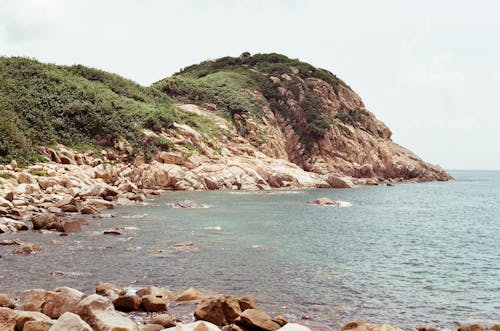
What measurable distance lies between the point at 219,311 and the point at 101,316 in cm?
349

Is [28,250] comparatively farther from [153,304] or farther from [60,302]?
[153,304]

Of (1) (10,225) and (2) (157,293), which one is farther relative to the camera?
(1) (10,225)

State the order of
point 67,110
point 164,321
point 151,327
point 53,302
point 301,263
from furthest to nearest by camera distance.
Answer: point 67,110 → point 301,263 → point 53,302 → point 164,321 → point 151,327

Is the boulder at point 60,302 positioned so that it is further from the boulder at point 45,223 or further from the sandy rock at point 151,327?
the boulder at point 45,223

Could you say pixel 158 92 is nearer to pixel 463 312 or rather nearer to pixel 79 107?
pixel 79 107

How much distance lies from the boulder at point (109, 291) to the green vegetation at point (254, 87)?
272 ft

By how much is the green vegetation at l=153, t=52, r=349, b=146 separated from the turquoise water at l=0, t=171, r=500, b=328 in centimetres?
6583

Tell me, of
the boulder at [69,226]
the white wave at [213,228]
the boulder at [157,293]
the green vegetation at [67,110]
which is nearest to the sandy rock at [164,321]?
the boulder at [157,293]

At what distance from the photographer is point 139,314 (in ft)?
44.7

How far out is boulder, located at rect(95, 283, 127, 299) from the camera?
15.1 meters

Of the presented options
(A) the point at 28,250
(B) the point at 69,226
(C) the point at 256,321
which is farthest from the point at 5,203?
(C) the point at 256,321

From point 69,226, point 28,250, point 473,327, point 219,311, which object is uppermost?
point 69,226

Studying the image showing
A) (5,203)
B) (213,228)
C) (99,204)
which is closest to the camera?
(213,228)

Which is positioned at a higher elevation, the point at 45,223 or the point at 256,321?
the point at 45,223
